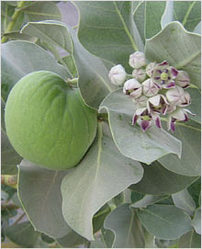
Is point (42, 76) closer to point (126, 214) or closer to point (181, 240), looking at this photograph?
point (126, 214)

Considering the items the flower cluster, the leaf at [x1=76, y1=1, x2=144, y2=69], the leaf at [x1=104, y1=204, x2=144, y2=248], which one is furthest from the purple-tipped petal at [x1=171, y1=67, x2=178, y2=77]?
the leaf at [x1=104, y1=204, x2=144, y2=248]

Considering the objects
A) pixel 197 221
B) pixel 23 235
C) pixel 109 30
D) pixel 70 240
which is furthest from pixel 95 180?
pixel 23 235

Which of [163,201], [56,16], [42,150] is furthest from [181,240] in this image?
[56,16]

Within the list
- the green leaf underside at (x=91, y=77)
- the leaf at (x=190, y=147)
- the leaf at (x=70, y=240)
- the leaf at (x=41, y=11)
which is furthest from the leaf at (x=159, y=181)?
the leaf at (x=41, y=11)

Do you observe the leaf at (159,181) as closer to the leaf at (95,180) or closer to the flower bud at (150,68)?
the leaf at (95,180)

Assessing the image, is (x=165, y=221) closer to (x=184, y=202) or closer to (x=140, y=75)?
(x=184, y=202)

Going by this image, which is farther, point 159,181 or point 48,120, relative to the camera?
point 159,181

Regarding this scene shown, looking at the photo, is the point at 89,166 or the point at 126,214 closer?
the point at 89,166
